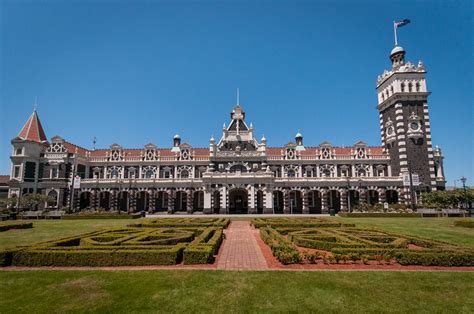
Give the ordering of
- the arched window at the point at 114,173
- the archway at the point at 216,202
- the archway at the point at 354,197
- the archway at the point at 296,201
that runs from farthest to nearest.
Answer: the arched window at the point at 114,173 → the archway at the point at 296,201 → the archway at the point at 354,197 → the archway at the point at 216,202

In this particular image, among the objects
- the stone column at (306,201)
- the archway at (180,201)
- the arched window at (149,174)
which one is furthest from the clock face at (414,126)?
the arched window at (149,174)

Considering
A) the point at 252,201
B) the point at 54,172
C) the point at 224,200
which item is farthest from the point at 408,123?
the point at 54,172

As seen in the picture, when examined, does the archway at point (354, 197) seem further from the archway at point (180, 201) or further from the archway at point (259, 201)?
the archway at point (180, 201)

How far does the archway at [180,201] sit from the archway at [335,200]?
3153 cm

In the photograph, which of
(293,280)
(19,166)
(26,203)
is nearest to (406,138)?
(293,280)

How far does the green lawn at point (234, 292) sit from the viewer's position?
8248 mm

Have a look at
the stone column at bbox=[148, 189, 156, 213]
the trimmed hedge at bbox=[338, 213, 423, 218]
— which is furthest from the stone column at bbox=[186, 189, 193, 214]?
the trimmed hedge at bbox=[338, 213, 423, 218]

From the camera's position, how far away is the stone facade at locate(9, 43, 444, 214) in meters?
55.1

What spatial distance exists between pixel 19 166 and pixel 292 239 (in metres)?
65.6

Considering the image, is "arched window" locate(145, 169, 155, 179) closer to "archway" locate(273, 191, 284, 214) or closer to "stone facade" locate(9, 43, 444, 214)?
"stone facade" locate(9, 43, 444, 214)

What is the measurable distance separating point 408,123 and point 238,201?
38819 millimetres

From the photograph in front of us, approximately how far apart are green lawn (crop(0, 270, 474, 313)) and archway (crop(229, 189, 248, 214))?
45562 millimetres

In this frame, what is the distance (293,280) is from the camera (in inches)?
420

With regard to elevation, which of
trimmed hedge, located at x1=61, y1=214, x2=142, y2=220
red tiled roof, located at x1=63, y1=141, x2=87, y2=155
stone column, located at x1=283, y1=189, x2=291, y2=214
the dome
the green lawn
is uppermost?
the dome
